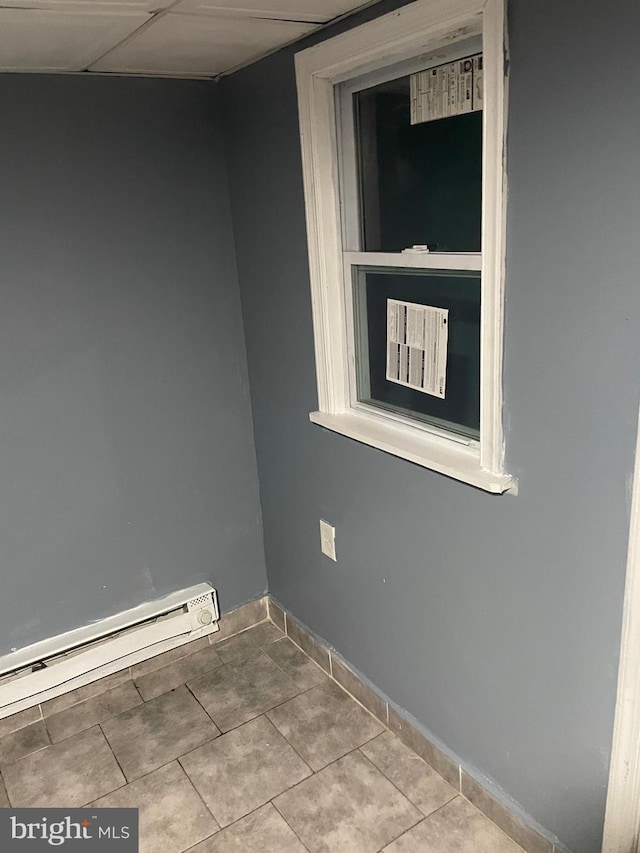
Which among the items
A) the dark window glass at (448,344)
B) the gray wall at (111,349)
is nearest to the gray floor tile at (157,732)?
the gray wall at (111,349)

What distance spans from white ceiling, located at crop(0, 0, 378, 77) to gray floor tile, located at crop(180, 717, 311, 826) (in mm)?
2058

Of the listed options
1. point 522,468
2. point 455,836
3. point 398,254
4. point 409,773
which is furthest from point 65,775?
point 398,254

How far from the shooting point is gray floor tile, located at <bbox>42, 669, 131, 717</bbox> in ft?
7.96

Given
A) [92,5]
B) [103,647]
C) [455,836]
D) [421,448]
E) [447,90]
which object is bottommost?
[455,836]

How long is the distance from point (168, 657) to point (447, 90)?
2.14 meters

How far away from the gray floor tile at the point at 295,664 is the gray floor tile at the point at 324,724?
0.16 feet

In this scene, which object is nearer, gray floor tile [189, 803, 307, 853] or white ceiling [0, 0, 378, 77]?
white ceiling [0, 0, 378, 77]

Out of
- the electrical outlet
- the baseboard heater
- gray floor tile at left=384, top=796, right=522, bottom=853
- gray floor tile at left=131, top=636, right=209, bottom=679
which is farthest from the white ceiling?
gray floor tile at left=384, top=796, right=522, bottom=853

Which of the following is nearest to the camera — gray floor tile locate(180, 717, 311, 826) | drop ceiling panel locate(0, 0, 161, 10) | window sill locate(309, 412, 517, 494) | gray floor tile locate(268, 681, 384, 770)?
drop ceiling panel locate(0, 0, 161, 10)

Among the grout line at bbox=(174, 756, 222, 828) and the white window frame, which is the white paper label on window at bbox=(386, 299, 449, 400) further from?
the grout line at bbox=(174, 756, 222, 828)

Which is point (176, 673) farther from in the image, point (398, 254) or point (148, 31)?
point (148, 31)

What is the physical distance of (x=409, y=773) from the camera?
6.84ft

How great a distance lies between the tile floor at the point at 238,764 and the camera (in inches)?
75.5

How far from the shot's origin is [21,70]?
197cm
